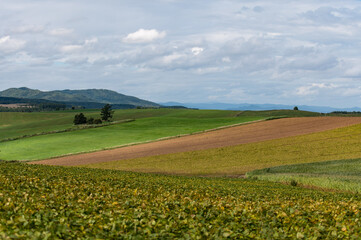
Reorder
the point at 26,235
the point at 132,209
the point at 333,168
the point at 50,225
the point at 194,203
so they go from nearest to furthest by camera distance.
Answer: the point at 26,235
the point at 50,225
the point at 132,209
the point at 194,203
the point at 333,168

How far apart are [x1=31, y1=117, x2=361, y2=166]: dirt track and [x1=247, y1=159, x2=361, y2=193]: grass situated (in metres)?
21.4

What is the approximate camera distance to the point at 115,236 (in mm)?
10453

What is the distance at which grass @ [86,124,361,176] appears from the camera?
2019 inches

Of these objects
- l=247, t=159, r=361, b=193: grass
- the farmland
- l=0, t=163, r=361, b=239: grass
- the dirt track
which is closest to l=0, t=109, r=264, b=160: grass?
the farmland

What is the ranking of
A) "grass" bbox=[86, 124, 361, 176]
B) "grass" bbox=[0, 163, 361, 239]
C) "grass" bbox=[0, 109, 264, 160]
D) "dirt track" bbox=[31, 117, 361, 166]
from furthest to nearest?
"grass" bbox=[0, 109, 264, 160]
"dirt track" bbox=[31, 117, 361, 166]
"grass" bbox=[86, 124, 361, 176]
"grass" bbox=[0, 163, 361, 239]

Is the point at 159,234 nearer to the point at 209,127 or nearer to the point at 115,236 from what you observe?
the point at 115,236

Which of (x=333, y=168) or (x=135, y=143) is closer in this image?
(x=333, y=168)

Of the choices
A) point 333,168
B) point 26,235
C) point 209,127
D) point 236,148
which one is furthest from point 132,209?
point 209,127

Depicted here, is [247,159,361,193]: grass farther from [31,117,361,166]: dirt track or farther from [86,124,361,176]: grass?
[31,117,361,166]: dirt track

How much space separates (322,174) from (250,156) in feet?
56.5

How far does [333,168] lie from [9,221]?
42.2m

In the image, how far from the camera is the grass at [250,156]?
51281mm

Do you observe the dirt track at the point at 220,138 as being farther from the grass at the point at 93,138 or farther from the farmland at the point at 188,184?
the grass at the point at 93,138

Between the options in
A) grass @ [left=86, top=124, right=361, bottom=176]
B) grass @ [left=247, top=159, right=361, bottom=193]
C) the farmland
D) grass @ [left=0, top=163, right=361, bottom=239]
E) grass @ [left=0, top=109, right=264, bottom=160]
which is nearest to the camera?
grass @ [left=0, top=163, right=361, bottom=239]
